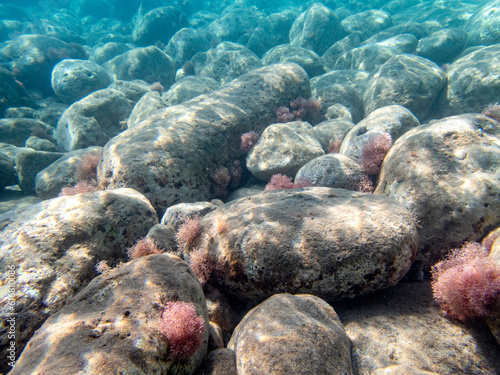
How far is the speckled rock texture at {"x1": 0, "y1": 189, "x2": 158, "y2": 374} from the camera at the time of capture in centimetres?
295

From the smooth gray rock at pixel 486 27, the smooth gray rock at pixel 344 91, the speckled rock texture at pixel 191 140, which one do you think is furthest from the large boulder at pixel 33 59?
the smooth gray rock at pixel 486 27

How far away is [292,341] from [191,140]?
507 centimetres

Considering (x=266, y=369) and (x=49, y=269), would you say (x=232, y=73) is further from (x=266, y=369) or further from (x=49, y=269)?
(x=266, y=369)

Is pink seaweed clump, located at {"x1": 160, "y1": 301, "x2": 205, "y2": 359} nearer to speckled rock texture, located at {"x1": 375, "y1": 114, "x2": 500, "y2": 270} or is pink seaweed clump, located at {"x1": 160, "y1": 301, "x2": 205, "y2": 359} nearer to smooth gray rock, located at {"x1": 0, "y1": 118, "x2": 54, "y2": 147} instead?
speckled rock texture, located at {"x1": 375, "y1": 114, "x2": 500, "y2": 270}

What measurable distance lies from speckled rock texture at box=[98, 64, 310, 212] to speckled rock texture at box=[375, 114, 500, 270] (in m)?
4.04

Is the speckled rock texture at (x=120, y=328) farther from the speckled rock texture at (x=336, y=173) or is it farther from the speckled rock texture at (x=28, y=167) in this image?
the speckled rock texture at (x=28, y=167)

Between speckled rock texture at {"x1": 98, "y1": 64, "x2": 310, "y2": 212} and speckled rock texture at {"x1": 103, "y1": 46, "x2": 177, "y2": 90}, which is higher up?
speckled rock texture at {"x1": 103, "y1": 46, "x2": 177, "y2": 90}

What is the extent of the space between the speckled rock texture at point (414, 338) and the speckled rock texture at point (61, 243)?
3.63 metres

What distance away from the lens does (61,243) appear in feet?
11.5

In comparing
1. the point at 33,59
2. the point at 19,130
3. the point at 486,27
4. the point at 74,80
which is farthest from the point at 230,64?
the point at 486,27

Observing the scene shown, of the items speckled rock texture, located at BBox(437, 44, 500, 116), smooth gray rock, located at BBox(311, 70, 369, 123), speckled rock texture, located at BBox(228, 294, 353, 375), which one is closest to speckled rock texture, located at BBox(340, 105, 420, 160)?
speckled rock texture, located at BBox(437, 44, 500, 116)

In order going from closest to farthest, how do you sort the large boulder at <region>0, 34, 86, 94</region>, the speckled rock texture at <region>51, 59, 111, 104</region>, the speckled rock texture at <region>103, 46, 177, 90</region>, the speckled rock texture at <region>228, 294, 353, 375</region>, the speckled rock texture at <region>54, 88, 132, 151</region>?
the speckled rock texture at <region>228, 294, 353, 375</region>
the speckled rock texture at <region>54, 88, 132, 151</region>
the speckled rock texture at <region>51, 59, 111, 104</region>
the large boulder at <region>0, 34, 86, 94</region>
the speckled rock texture at <region>103, 46, 177, 90</region>

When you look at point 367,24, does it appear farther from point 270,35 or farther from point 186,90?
point 186,90

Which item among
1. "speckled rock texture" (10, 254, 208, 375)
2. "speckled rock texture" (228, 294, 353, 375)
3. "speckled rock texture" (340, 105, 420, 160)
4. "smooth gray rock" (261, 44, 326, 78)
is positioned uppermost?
"smooth gray rock" (261, 44, 326, 78)
